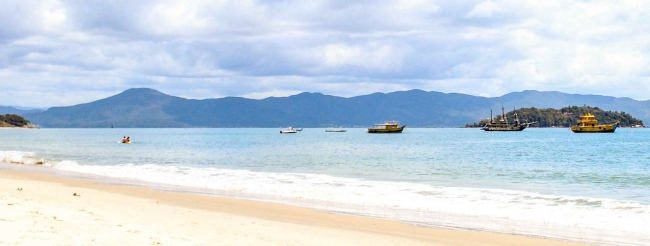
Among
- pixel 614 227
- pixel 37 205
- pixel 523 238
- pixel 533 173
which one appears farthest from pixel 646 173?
pixel 37 205

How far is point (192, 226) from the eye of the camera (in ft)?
46.5

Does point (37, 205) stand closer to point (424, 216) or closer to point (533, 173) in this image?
point (424, 216)

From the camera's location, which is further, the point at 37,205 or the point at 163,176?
the point at 163,176

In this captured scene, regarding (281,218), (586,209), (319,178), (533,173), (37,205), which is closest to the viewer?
(37,205)

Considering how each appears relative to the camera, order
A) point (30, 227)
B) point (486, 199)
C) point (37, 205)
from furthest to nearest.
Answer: point (486, 199) → point (37, 205) → point (30, 227)

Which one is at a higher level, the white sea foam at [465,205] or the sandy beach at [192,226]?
the sandy beach at [192,226]

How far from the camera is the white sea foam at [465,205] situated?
52.4 ft

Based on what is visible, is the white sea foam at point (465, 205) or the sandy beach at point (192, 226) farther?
the white sea foam at point (465, 205)

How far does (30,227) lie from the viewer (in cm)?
1191

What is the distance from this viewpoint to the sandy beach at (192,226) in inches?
460

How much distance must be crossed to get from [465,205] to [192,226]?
9.71 meters

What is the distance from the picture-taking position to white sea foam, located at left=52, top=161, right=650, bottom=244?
16.0 meters

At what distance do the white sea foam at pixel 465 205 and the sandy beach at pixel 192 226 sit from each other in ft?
5.43

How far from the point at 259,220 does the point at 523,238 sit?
21.6ft
